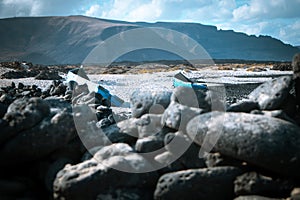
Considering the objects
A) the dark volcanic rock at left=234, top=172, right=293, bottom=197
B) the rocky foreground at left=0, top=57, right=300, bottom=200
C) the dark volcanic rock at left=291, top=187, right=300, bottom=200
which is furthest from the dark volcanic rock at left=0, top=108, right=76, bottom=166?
the dark volcanic rock at left=291, top=187, right=300, bottom=200

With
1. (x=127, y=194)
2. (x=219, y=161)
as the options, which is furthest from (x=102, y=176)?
(x=219, y=161)

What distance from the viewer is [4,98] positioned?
967 cm

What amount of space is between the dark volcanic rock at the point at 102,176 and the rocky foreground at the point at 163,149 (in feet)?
0.05

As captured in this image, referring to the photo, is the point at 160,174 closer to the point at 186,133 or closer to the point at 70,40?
the point at 186,133

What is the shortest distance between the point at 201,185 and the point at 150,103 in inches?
76.8

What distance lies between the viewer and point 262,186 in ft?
14.8

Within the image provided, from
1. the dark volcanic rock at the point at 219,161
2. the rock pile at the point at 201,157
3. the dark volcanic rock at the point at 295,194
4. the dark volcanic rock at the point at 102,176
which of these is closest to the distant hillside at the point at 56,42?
the rock pile at the point at 201,157

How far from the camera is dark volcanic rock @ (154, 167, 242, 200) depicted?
472 centimetres

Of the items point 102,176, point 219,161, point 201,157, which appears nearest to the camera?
point 102,176

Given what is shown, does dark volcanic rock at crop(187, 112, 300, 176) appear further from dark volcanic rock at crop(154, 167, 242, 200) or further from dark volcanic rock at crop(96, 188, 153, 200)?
dark volcanic rock at crop(96, 188, 153, 200)

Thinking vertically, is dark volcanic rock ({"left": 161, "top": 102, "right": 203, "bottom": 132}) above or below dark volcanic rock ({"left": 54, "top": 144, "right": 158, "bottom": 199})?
above

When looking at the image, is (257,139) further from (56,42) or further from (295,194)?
(56,42)

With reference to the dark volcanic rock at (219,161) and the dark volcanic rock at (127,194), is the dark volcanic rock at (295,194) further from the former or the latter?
the dark volcanic rock at (127,194)

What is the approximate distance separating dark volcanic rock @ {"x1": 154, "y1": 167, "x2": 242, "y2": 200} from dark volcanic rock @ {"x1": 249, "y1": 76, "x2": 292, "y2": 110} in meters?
1.47
